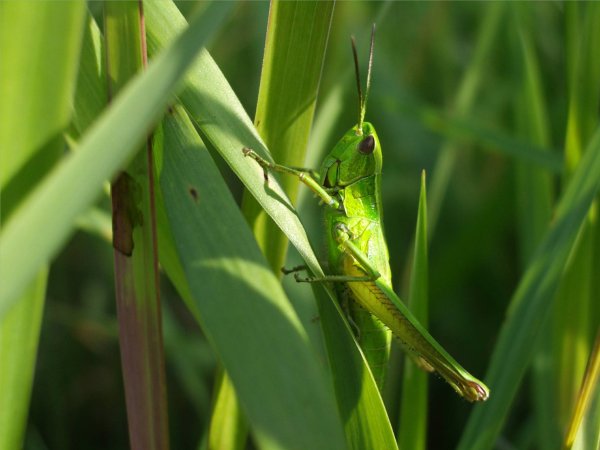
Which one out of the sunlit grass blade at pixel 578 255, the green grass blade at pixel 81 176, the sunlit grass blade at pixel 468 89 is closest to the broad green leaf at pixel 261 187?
the green grass blade at pixel 81 176

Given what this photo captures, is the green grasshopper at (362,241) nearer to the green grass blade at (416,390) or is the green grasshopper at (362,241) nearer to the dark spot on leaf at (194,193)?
the green grass blade at (416,390)

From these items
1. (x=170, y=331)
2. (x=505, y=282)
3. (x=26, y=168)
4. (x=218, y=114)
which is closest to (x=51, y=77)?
(x=26, y=168)

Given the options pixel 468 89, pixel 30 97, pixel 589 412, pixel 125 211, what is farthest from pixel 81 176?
pixel 468 89

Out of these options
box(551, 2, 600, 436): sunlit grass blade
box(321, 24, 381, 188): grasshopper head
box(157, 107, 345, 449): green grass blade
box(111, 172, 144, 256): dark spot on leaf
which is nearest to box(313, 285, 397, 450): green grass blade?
box(157, 107, 345, 449): green grass blade

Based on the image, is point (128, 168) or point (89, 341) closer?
point (128, 168)

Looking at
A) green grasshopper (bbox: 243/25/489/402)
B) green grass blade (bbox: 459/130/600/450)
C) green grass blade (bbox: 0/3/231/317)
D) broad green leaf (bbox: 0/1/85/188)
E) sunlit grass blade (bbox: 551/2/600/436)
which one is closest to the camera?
green grass blade (bbox: 0/3/231/317)

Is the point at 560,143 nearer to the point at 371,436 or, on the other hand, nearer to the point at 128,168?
the point at 371,436

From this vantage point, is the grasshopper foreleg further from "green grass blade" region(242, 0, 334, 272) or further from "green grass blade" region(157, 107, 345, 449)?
"green grass blade" region(157, 107, 345, 449)
